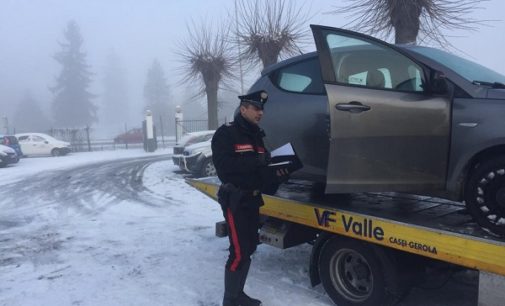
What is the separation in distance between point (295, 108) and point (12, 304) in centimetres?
317

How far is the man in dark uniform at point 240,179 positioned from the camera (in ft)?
11.7

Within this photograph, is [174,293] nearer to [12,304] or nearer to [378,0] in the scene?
[12,304]

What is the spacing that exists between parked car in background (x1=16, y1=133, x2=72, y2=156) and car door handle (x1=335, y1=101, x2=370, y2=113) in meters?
22.7

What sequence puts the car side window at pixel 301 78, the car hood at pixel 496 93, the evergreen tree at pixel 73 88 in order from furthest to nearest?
the evergreen tree at pixel 73 88
the car side window at pixel 301 78
the car hood at pixel 496 93

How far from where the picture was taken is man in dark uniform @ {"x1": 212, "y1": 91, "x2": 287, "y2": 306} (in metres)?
3.57

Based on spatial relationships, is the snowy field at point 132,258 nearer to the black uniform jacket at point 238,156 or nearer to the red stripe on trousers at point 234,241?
the red stripe on trousers at point 234,241

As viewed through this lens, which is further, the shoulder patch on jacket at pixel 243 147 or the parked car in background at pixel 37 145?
the parked car in background at pixel 37 145

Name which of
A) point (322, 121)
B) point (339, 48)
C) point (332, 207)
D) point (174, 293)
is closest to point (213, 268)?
point (174, 293)

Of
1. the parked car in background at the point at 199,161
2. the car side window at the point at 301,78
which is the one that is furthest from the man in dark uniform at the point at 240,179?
the parked car in background at the point at 199,161

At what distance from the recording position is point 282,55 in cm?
1389

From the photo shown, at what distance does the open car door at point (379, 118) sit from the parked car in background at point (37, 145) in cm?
2255

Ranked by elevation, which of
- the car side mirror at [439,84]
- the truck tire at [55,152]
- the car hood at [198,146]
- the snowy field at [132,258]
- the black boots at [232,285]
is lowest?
the snowy field at [132,258]

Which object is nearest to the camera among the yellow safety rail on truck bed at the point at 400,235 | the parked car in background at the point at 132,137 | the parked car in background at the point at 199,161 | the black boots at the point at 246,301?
the yellow safety rail on truck bed at the point at 400,235

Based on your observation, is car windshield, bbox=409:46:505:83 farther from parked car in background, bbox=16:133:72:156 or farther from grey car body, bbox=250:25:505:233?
parked car in background, bbox=16:133:72:156
